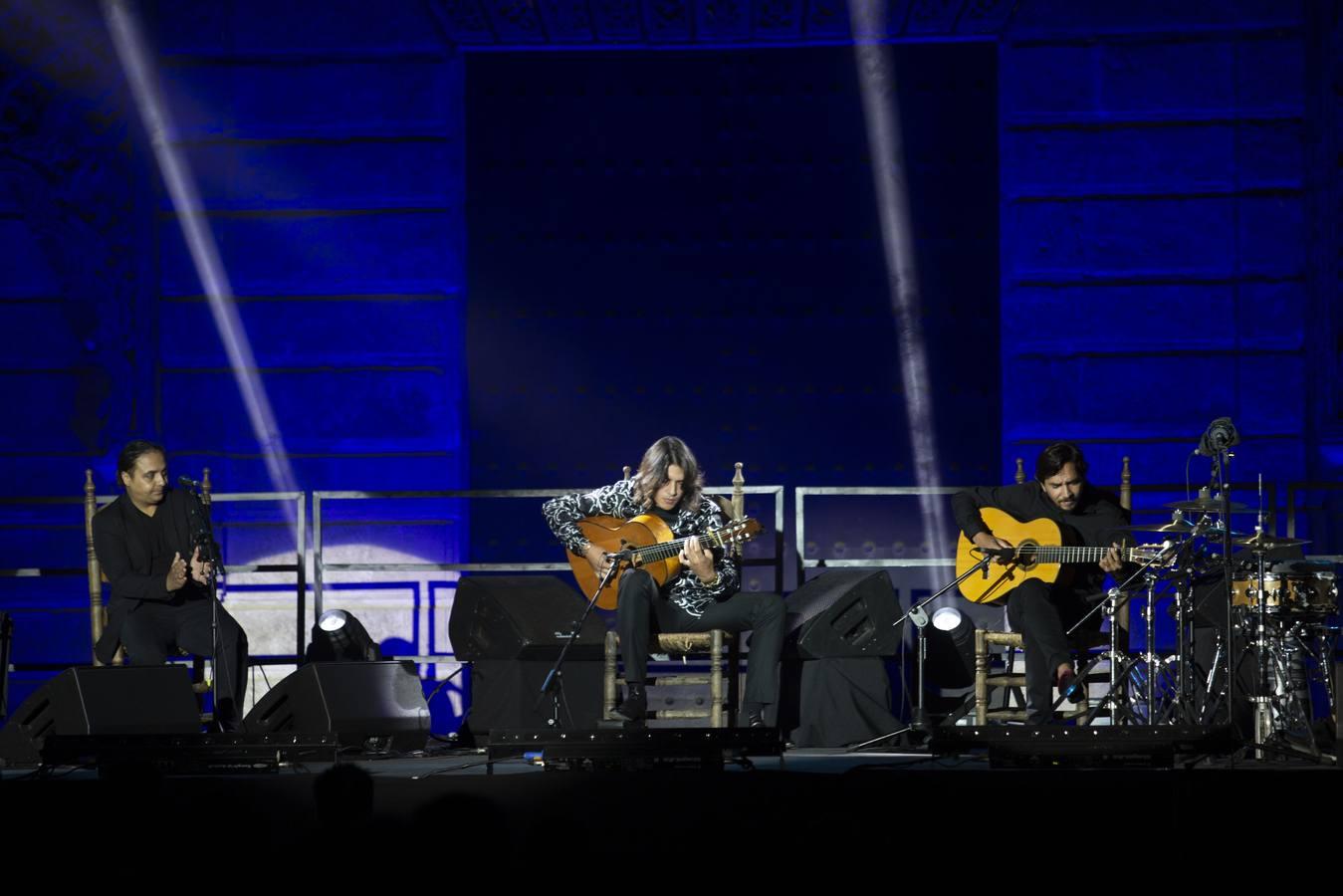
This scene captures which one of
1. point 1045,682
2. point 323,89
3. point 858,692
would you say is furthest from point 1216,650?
point 323,89

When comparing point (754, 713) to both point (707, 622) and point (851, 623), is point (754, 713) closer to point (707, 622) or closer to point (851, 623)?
point (707, 622)

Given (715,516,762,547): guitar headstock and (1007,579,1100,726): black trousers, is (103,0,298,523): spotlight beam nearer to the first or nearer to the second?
(715,516,762,547): guitar headstock

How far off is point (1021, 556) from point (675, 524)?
4.70 feet

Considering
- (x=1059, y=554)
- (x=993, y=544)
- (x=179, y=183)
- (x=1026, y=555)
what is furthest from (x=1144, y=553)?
(x=179, y=183)

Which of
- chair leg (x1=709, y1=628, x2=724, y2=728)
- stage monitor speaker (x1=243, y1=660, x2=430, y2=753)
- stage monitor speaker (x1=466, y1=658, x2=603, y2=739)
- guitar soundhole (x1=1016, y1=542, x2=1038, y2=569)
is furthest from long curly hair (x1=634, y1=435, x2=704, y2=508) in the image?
guitar soundhole (x1=1016, y1=542, x2=1038, y2=569)

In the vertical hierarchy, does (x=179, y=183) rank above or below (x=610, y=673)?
above

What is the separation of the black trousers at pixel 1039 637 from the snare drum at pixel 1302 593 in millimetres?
798

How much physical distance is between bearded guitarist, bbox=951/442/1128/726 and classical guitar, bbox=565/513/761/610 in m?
1.02

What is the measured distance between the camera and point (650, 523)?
6.42 m

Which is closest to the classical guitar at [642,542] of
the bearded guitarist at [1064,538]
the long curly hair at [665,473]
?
the long curly hair at [665,473]

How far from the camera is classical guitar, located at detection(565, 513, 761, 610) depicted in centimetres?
628

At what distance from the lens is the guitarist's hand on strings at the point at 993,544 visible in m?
6.23

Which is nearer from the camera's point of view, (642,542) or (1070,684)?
(1070,684)

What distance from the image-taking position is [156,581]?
6.23 m
